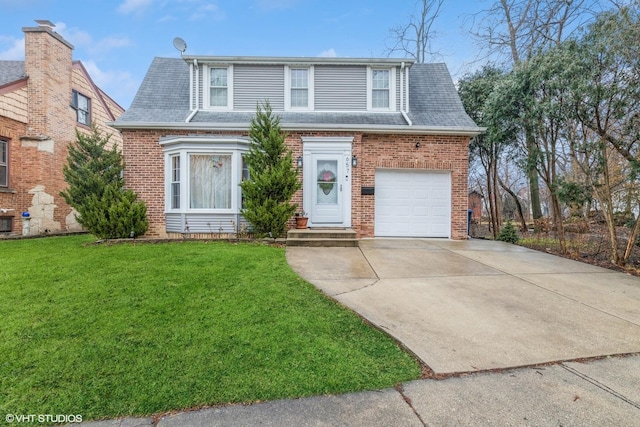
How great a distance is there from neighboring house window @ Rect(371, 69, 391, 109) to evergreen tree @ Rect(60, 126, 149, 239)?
24.4ft

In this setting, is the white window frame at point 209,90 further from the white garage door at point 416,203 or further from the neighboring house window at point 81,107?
the neighboring house window at point 81,107

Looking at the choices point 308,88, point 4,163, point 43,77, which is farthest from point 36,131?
point 308,88

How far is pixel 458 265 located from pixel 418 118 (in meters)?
5.21

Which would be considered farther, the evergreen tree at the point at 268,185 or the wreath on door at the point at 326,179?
the wreath on door at the point at 326,179

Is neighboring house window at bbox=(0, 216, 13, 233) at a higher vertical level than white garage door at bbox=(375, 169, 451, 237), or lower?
lower

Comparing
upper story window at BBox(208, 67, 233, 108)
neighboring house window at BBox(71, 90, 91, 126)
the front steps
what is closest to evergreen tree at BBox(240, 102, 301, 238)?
the front steps

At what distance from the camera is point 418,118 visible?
30.6 ft

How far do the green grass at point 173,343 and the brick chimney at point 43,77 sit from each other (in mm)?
9071

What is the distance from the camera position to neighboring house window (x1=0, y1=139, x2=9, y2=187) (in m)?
10.3

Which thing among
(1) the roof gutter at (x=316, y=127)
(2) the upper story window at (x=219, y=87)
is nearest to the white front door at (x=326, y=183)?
(1) the roof gutter at (x=316, y=127)

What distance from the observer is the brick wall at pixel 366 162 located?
8.74 m

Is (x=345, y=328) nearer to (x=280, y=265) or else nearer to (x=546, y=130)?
(x=280, y=265)

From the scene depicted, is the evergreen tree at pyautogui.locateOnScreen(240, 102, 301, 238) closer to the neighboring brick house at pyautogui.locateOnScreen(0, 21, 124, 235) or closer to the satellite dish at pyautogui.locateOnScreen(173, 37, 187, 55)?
the satellite dish at pyautogui.locateOnScreen(173, 37, 187, 55)

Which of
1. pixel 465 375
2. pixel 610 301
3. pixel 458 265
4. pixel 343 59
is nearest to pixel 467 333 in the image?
pixel 465 375
